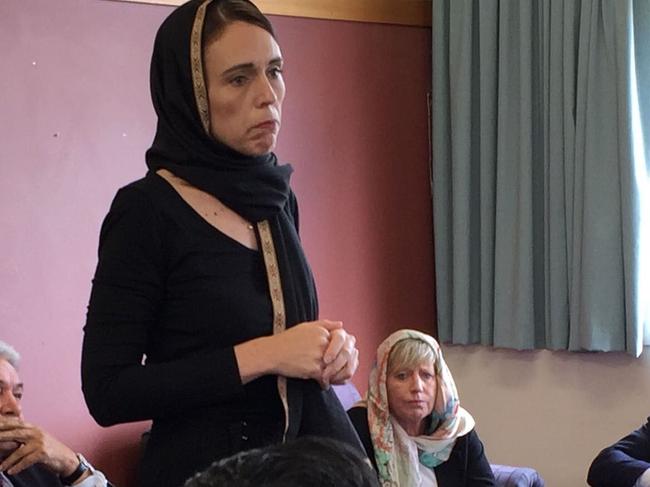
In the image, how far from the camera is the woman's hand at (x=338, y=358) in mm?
1191

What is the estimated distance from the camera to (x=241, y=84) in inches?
49.4

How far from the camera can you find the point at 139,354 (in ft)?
3.97

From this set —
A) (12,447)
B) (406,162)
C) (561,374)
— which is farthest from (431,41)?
(12,447)

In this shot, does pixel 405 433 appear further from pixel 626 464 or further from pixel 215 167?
pixel 215 167

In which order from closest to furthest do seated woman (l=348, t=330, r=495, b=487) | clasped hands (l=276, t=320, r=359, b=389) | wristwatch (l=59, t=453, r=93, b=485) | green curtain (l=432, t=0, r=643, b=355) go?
clasped hands (l=276, t=320, r=359, b=389)
wristwatch (l=59, t=453, r=93, b=485)
seated woman (l=348, t=330, r=495, b=487)
green curtain (l=432, t=0, r=643, b=355)

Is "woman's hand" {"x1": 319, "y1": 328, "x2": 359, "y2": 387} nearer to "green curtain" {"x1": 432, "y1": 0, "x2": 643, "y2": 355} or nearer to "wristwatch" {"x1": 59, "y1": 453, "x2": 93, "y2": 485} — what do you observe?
"wristwatch" {"x1": 59, "y1": 453, "x2": 93, "y2": 485}

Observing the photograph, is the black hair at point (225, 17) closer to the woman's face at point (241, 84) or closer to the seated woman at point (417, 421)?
the woman's face at point (241, 84)

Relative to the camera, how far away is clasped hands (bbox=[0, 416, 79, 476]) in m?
2.10

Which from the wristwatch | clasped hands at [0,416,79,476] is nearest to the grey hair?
clasped hands at [0,416,79,476]

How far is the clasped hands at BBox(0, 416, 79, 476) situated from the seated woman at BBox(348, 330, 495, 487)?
1013 mm

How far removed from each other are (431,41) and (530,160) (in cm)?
64

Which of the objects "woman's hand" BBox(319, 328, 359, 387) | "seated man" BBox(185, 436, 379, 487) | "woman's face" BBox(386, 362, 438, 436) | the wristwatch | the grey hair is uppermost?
"seated man" BBox(185, 436, 379, 487)

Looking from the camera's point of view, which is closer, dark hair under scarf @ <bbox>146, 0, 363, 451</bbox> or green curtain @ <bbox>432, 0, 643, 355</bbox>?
dark hair under scarf @ <bbox>146, 0, 363, 451</bbox>

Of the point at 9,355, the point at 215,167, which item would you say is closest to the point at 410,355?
the point at 9,355
